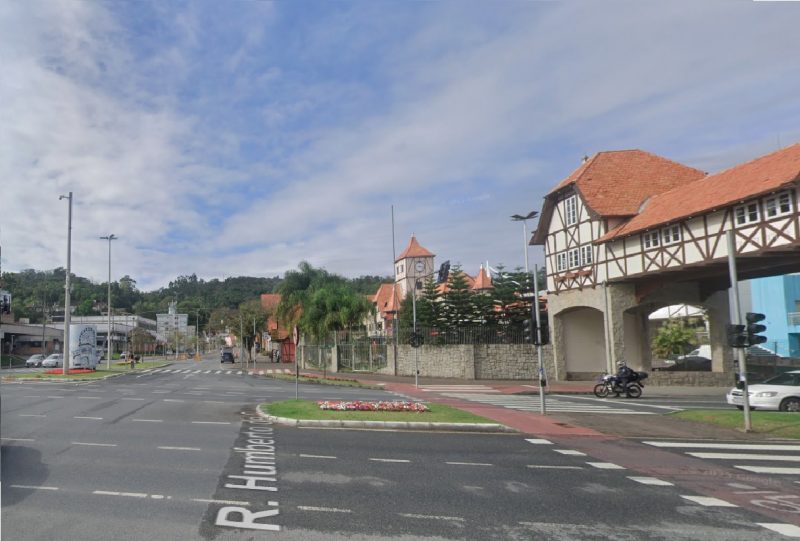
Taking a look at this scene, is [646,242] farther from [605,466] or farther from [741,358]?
[605,466]

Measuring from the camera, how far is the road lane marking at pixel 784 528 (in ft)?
21.3

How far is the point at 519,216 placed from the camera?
2398 cm

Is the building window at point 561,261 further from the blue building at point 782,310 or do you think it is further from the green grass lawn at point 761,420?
the blue building at point 782,310

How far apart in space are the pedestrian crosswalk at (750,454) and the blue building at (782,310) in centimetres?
4198

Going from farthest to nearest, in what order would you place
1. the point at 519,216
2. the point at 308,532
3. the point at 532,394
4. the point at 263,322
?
the point at 263,322, the point at 532,394, the point at 519,216, the point at 308,532

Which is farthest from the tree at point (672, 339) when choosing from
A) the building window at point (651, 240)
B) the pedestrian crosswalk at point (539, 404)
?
the pedestrian crosswalk at point (539, 404)

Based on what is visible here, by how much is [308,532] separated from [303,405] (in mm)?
12424

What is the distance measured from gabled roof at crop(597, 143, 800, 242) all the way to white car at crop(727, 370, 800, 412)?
783cm

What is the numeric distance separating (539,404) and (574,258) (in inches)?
626

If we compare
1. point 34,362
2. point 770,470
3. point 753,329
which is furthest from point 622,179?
point 34,362

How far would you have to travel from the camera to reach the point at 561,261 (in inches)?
1448

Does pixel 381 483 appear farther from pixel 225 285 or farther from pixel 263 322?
pixel 225 285

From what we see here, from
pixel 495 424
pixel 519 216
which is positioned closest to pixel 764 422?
pixel 495 424

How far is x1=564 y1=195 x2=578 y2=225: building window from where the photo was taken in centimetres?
3512
